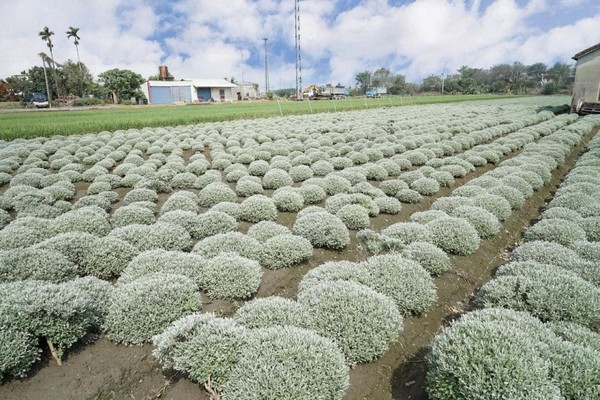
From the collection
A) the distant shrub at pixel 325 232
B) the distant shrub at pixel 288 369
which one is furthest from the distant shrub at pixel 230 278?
the distant shrub at pixel 325 232

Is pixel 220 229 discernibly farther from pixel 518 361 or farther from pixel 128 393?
pixel 518 361

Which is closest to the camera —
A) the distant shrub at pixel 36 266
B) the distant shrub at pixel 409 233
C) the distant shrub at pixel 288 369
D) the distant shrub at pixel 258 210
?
the distant shrub at pixel 288 369

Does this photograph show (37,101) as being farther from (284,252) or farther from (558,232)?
(558,232)

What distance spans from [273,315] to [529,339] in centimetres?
348

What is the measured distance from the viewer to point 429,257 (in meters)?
7.48

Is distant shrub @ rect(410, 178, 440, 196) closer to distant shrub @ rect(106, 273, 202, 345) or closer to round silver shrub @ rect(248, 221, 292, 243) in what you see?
round silver shrub @ rect(248, 221, 292, 243)

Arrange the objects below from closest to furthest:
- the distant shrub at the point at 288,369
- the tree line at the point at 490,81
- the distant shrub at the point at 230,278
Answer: the distant shrub at the point at 288,369 → the distant shrub at the point at 230,278 → the tree line at the point at 490,81

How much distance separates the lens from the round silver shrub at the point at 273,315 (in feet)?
16.9

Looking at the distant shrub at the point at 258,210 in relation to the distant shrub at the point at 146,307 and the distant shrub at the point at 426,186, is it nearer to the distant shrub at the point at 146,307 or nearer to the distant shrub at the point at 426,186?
the distant shrub at the point at 146,307

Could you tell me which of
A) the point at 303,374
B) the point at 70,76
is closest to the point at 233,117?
the point at 303,374

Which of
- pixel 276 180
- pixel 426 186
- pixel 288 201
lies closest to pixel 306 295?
pixel 288 201

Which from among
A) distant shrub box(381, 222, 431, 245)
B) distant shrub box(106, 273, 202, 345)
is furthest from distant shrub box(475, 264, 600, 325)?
distant shrub box(106, 273, 202, 345)

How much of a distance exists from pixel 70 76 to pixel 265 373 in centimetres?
10974

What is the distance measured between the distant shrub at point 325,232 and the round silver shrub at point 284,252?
27.8 inches
